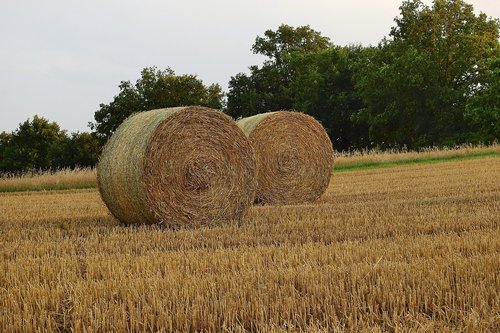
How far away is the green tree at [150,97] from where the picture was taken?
4916cm

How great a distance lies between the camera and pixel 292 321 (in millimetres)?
4395

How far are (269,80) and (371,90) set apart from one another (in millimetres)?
12033

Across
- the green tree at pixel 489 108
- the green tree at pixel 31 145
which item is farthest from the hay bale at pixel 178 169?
the green tree at pixel 31 145

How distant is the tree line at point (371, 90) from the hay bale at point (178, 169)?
98.0 feet

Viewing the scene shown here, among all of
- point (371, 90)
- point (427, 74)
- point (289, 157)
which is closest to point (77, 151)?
point (371, 90)

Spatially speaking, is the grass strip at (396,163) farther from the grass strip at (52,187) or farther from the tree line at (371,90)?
the tree line at (371,90)

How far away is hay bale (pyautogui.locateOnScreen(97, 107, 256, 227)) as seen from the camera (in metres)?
9.86

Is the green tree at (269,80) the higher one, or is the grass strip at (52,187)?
the green tree at (269,80)

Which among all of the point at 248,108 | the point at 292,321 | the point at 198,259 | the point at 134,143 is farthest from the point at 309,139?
the point at 248,108

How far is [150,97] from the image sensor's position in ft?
165

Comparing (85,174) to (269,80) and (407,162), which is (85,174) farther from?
(269,80)

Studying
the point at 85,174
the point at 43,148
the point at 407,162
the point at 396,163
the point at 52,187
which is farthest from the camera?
the point at 43,148

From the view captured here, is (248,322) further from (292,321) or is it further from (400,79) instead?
(400,79)

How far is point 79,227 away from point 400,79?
35.8m
